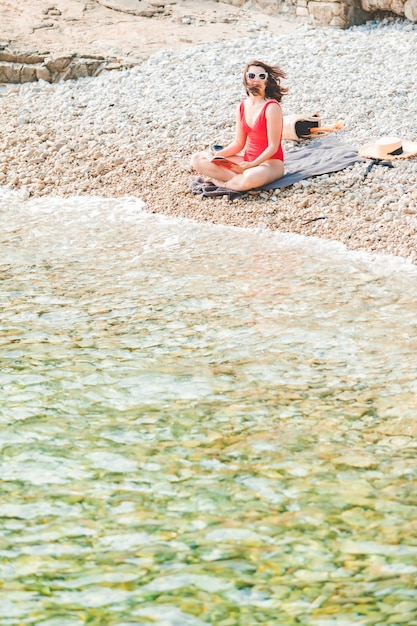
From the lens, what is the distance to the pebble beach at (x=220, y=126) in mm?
7906

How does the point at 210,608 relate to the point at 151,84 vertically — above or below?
below

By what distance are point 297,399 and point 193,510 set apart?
46.0 inches

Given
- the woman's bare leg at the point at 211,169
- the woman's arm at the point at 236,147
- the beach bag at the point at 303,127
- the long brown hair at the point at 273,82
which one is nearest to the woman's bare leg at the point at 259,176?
the woman's bare leg at the point at 211,169

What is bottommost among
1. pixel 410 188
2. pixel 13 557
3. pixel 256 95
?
pixel 13 557

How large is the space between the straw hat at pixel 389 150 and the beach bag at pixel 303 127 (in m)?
0.87

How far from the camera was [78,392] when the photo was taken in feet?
15.8

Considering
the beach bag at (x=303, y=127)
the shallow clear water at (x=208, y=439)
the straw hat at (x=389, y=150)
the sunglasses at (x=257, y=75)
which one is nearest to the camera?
the shallow clear water at (x=208, y=439)

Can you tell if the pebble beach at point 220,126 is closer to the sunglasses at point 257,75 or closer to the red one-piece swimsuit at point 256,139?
the red one-piece swimsuit at point 256,139

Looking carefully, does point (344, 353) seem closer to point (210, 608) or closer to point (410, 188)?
point (210, 608)

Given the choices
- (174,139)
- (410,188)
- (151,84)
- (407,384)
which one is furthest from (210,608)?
(151,84)

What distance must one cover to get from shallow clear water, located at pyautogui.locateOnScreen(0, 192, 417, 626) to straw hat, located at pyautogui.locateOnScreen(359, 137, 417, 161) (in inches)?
64.0

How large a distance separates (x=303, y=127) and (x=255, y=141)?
4.24 ft

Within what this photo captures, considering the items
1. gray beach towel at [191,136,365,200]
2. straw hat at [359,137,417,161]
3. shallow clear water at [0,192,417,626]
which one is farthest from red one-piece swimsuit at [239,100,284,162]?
shallow clear water at [0,192,417,626]

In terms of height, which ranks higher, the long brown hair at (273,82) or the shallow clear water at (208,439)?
the long brown hair at (273,82)
